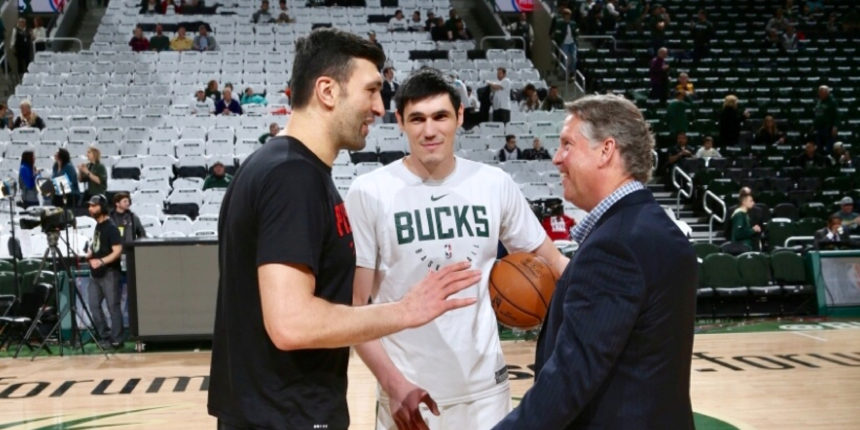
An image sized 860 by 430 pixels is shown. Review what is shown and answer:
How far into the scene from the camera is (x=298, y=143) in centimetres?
251

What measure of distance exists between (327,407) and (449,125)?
146 centimetres

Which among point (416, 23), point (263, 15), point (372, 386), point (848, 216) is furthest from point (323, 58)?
point (263, 15)

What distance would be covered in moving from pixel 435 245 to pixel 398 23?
62.3 feet

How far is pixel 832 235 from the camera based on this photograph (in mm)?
13688

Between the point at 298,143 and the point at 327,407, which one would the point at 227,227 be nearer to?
the point at 298,143

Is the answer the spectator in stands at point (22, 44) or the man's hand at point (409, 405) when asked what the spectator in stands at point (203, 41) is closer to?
the spectator in stands at point (22, 44)

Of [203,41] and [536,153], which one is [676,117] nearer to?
[536,153]

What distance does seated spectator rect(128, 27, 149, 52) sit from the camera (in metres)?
20.4

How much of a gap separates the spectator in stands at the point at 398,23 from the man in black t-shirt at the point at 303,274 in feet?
64.3

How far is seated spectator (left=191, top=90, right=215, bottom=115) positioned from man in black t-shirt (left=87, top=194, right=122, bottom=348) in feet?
22.2

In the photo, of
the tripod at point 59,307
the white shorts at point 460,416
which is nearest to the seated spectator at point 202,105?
the tripod at point 59,307

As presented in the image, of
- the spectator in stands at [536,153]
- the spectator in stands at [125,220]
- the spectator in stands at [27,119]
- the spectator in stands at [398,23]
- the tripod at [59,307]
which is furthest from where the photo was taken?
the spectator in stands at [398,23]

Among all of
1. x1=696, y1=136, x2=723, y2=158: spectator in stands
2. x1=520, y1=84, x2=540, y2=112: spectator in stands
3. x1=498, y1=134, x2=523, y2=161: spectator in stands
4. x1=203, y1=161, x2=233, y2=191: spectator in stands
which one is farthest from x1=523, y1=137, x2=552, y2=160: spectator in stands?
x1=203, y1=161, x2=233, y2=191: spectator in stands

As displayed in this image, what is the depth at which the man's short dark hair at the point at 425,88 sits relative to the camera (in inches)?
144
